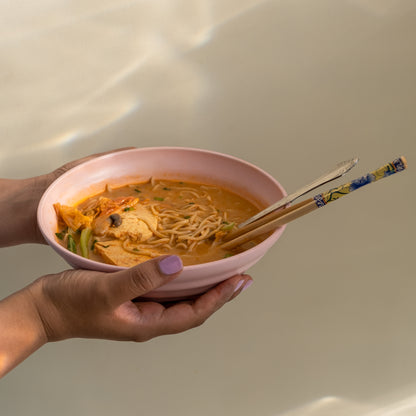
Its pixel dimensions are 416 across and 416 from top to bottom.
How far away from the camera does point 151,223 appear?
1.88 m

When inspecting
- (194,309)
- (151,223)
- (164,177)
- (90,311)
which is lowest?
(194,309)

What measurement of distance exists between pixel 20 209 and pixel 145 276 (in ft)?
3.54

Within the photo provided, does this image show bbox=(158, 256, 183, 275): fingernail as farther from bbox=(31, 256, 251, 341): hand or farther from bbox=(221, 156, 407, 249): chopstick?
bbox=(221, 156, 407, 249): chopstick

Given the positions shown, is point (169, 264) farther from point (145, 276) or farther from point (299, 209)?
point (299, 209)

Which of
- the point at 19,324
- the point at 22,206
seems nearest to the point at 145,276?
the point at 19,324

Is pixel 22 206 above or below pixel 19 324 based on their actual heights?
above

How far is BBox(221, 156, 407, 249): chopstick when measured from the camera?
143 centimetres

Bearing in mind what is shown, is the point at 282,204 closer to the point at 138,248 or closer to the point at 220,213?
the point at 220,213

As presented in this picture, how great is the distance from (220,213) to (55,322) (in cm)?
65

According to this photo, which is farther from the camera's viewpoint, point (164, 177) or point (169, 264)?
point (164, 177)

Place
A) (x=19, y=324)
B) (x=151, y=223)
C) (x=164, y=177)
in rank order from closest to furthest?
1. (x=19, y=324)
2. (x=151, y=223)
3. (x=164, y=177)

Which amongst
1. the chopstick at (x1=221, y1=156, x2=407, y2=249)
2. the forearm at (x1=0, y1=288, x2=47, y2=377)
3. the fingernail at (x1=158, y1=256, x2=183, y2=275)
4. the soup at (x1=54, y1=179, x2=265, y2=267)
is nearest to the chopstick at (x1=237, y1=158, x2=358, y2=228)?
the chopstick at (x1=221, y1=156, x2=407, y2=249)

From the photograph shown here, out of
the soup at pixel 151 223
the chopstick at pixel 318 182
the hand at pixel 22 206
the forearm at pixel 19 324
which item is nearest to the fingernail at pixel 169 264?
the soup at pixel 151 223

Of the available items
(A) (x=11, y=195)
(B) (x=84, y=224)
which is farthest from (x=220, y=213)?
(A) (x=11, y=195)
